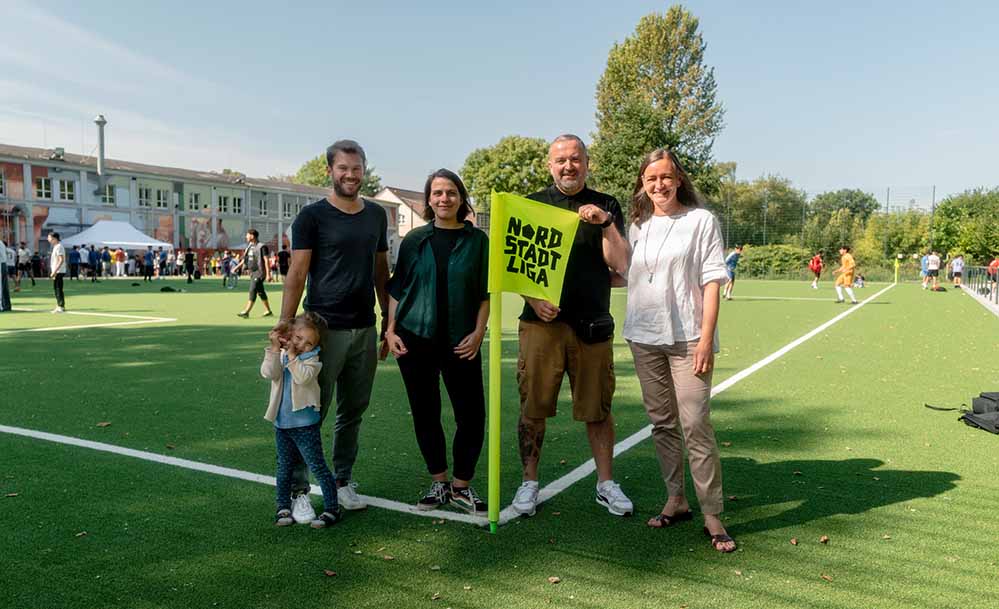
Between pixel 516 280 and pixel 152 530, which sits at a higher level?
pixel 516 280

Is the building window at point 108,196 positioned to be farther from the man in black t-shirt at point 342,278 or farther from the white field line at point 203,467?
the man in black t-shirt at point 342,278

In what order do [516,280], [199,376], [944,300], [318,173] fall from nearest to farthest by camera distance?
1. [516,280]
2. [199,376]
3. [944,300]
4. [318,173]

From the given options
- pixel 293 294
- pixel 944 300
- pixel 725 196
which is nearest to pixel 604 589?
pixel 293 294

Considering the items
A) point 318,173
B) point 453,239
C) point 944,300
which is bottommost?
point 944,300

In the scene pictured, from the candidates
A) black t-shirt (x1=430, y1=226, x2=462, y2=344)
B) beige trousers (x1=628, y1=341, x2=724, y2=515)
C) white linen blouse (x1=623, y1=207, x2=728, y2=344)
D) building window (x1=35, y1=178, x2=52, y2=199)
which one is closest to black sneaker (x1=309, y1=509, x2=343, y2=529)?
black t-shirt (x1=430, y1=226, x2=462, y2=344)

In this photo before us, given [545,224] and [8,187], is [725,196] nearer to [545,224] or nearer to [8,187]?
[8,187]

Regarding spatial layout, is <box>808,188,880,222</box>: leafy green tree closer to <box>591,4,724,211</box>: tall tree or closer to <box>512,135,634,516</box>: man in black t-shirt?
<box>591,4,724,211</box>: tall tree

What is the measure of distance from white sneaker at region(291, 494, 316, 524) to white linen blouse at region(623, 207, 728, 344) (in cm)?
197

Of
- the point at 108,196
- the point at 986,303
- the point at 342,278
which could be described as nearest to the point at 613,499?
the point at 342,278

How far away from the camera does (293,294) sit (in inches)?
155

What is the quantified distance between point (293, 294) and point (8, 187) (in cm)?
5326

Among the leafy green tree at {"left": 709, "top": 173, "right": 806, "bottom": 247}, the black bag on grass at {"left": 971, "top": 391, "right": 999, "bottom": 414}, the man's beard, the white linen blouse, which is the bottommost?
the black bag on grass at {"left": 971, "top": 391, "right": 999, "bottom": 414}

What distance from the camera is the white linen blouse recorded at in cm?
364

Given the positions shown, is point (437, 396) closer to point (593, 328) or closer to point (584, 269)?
point (593, 328)
